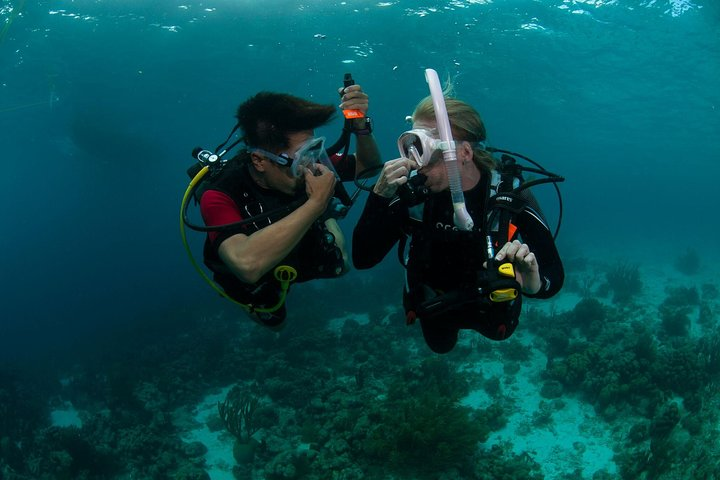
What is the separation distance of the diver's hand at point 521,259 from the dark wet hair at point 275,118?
6.57 feet

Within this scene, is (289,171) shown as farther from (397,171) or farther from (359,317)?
(359,317)

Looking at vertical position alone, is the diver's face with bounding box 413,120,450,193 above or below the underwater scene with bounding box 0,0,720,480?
above

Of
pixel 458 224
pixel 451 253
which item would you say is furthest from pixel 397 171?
pixel 451 253

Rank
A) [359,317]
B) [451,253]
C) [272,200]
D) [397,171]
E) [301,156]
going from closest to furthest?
[397,171] → [451,253] → [301,156] → [272,200] → [359,317]

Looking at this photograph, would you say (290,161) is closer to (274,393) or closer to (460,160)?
(460,160)

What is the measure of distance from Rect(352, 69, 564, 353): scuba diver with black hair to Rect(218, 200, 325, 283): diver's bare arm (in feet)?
1.99

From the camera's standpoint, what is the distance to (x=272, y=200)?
3.90 m

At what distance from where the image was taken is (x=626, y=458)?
804 centimetres

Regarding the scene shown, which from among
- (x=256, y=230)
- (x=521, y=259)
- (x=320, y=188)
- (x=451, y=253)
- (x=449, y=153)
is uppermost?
(x=449, y=153)

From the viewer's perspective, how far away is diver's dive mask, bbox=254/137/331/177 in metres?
3.65

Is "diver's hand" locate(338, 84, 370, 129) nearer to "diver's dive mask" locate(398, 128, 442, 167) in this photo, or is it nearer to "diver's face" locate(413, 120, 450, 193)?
"diver's face" locate(413, 120, 450, 193)

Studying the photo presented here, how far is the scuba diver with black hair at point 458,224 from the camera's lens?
2.93 meters

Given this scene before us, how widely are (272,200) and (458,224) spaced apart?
1779mm

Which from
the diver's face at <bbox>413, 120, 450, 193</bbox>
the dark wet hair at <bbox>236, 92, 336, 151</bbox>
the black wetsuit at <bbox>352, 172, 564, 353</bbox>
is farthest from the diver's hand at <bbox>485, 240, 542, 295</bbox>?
the dark wet hair at <bbox>236, 92, 336, 151</bbox>
